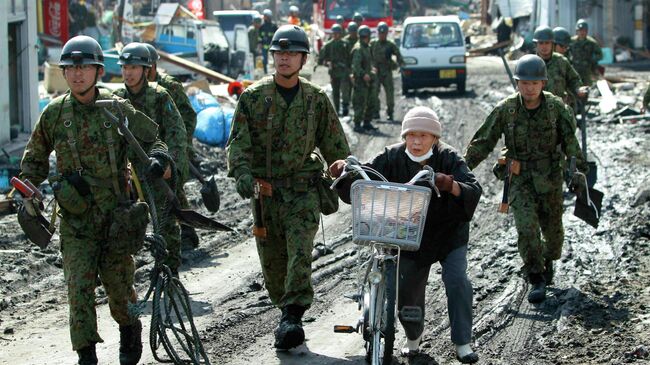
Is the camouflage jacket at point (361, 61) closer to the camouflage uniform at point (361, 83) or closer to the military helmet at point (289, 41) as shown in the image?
the camouflage uniform at point (361, 83)

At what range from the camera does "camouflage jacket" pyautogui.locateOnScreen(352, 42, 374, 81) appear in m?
23.1

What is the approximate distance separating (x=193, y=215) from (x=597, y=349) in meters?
2.94

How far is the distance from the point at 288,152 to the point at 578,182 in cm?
292

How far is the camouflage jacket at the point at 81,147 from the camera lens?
24.0ft

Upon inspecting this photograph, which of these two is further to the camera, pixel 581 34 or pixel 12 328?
pixel 581 34

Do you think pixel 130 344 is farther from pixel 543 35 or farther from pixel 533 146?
pixel 543 35

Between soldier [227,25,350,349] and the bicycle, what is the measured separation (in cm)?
119

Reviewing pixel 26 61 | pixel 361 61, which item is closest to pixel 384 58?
pixel 361 61

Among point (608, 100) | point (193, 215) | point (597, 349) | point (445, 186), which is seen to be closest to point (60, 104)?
point (193, 215)

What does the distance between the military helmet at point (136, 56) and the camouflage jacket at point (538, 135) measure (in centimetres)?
276

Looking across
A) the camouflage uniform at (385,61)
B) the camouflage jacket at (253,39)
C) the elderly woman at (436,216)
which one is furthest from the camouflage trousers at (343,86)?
the elderly woman at (436,216)

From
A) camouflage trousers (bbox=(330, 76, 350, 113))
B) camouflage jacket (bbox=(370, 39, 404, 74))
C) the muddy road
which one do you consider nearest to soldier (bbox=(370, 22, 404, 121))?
camouflage jacket (bbox=(370, 39, 404, 74))

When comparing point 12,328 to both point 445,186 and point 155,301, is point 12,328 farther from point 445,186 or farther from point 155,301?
point 445,186

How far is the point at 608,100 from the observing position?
2434 centimetres
